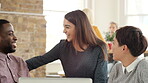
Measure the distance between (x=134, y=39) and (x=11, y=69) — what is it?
3.01 feet

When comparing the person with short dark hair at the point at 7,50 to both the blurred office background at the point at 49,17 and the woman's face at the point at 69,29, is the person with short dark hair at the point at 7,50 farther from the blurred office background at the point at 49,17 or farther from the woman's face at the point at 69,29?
the blurred office background at the point at 49,17

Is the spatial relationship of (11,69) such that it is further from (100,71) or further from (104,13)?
(104,13)

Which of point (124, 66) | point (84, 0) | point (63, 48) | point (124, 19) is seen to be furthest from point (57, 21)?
point (124, 66)

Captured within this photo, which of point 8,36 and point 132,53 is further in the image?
point 8,36

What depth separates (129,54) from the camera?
2225 mm

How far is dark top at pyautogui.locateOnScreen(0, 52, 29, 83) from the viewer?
2313 mm

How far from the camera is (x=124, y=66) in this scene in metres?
2.24

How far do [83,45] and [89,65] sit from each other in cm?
17

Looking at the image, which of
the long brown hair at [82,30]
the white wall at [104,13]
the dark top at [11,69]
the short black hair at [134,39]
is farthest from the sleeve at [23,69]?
the white wall at [104,13]

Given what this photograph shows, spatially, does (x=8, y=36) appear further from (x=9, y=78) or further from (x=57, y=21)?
(x=57, y=21)

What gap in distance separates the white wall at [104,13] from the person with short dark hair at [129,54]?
18.2 feet

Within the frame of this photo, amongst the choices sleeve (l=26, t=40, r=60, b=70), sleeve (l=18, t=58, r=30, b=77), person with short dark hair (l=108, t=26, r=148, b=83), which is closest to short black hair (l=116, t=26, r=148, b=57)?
person with short dark hair (l=108, t=26, r=148, b=83)

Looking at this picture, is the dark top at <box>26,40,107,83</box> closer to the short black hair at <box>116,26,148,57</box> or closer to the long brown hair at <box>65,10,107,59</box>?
the long brown hair at <box>65,10,107,59</box>

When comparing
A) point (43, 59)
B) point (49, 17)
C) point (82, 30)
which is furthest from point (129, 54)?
point (49, 17)
